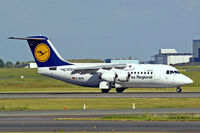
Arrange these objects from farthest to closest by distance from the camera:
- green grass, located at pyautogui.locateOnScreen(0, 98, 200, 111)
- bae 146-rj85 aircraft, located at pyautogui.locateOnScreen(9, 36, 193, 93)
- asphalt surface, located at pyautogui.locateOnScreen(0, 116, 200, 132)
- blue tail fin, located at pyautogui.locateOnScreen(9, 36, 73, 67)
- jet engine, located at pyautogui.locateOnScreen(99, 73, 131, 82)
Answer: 1. blue tail fin, located at pyautogui.locateOnScreen(9, 36, 73, 67)
2. jet engine, located at pyautogui.locateOnScreen(99, 73, 131, 82)
3. bae 146-rj85 aircraft, located at pyautogui.locateOnScreen(9, 36, 193, 93)
4. green grass, located at pyautogui.locateOnScreen(0, 98, 200, 111)
5. asphalt surface, located at pyautogui.locateOnScreen(0, 116, 200, 132)

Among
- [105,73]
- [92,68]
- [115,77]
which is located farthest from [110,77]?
[92,68]

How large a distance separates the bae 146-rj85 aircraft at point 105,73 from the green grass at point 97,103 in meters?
11.6

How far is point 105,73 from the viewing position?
6512 centimetres

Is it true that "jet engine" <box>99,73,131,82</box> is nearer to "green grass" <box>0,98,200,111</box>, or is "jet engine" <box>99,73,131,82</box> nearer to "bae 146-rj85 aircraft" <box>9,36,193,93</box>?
"bae 146-rj85 aircraft" <box>9,36,193,93</box>

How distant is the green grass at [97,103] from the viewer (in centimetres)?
4475

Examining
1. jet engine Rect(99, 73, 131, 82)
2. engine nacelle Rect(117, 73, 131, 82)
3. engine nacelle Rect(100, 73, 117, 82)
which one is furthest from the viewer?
engine nacelle Rect(100, 73, 117, 82)

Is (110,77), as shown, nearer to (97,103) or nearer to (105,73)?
(105,73)

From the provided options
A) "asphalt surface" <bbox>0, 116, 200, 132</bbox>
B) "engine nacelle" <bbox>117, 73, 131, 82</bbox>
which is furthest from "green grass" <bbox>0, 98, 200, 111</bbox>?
"asphalt surface" <bbox>0, 116, 200, 132</bbox>

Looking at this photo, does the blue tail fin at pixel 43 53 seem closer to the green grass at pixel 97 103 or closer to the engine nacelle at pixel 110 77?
the engine nacelle at pixel 110 77

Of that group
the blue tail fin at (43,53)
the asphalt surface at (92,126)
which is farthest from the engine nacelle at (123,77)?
the asphalt surface at (92,126)

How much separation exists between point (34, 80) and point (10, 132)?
7977 cm

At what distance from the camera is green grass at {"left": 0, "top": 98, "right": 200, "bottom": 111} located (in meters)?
44.8

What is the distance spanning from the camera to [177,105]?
149 feet

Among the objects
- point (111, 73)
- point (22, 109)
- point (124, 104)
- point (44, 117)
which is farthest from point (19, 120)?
point (111, 73)
